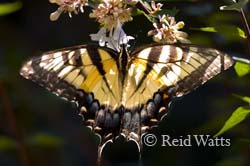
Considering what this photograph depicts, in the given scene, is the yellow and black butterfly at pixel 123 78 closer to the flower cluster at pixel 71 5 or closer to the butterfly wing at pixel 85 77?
the butterfly wing at pixel 85 77

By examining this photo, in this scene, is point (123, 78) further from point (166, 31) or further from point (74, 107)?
point (74, 107)

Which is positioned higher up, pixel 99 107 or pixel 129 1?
pixel 129 1

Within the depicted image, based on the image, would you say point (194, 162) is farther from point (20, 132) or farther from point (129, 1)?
point (129, 1)

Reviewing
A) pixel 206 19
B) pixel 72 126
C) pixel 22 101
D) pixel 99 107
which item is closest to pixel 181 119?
pixel 72 126

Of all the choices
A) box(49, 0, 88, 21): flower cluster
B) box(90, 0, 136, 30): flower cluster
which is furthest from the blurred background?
box(49, 0, 88, 21): flower cluster

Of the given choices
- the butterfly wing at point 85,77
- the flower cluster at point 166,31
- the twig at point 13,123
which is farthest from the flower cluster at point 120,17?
the twig at point 13,123

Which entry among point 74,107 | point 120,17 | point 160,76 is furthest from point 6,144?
point 74,107

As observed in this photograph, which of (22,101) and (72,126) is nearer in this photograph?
(22,101)
